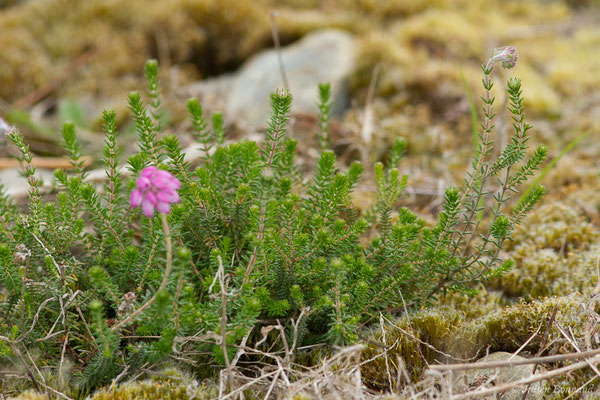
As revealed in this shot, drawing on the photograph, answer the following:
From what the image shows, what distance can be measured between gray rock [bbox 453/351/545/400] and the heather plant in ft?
1.03

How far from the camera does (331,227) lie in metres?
1.97

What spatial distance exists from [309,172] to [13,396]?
1.98 meters

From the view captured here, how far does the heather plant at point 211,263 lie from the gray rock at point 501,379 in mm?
315

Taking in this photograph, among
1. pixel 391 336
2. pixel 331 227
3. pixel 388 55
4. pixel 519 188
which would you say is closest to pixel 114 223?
pixel 331 227

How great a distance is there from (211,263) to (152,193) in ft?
1.81

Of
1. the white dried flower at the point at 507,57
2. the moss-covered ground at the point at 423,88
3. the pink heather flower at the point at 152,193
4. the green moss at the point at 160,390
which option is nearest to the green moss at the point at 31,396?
the moss-covered ground at the point at 423,88

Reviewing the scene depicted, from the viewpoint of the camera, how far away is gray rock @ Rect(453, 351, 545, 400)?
5.80ft

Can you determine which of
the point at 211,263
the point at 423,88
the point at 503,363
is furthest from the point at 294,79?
the point at 503,363

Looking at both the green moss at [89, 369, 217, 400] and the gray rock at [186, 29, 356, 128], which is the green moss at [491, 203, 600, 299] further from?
the gray rock at [186, 29, 356, 128]

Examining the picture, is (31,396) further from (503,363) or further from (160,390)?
(503,363)

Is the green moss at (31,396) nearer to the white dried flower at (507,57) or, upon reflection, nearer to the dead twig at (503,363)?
the dead twig at (503,363)

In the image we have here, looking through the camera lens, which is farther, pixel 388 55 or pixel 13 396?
pixel 388 55

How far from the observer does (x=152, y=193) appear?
1438 mm

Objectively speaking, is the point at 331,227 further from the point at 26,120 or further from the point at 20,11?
the point at 20,11
